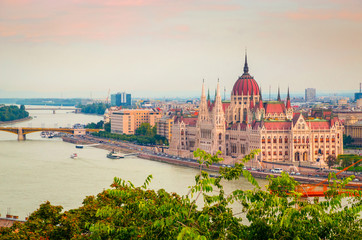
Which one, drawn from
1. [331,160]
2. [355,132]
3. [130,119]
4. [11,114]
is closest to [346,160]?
[331,160]

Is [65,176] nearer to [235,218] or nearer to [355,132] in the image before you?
[235,218]

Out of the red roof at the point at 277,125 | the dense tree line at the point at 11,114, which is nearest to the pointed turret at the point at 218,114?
the red roof at the point at 277,125

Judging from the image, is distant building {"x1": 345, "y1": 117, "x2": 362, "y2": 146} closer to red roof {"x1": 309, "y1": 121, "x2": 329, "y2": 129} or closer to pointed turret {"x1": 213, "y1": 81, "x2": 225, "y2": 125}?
red roof {"x1": 309, "y1": 121, "x2": 329, "y2": 129}

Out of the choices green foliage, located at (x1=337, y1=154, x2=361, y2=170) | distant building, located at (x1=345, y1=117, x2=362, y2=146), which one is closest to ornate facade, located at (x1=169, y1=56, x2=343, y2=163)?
green foliage, located at (x1=337, y1=154, x2=361, y2=170)

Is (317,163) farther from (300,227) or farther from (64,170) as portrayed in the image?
(300,227)

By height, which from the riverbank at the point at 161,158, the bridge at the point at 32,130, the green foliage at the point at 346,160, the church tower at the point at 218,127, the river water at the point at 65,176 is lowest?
the riverbank at the point at 161,158

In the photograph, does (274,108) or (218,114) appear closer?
(218,114)

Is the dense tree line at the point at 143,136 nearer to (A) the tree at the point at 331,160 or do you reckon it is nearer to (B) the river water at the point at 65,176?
(B) the river water at the point at 65,176
